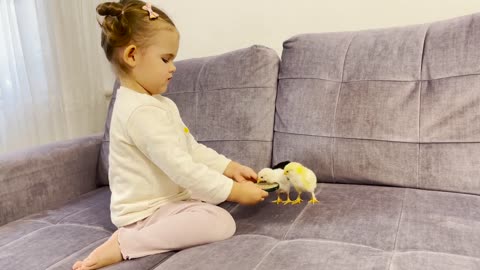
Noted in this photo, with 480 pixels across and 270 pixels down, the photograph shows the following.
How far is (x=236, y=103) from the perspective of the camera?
4.70 feet

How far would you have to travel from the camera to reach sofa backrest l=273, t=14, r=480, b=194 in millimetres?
1133

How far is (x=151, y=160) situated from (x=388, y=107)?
2.29ft

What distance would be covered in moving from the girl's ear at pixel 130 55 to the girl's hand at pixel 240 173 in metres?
0.44

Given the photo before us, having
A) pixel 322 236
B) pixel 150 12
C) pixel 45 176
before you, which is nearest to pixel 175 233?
pixel 322 236

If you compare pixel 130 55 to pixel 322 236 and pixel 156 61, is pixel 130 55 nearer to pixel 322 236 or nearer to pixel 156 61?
pixel 156 61

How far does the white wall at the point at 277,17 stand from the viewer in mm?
1484

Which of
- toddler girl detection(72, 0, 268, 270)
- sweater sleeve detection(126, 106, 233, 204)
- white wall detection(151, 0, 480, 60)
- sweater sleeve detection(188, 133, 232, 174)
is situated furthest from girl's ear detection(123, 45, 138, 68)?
white wall detection(151, 0, 480, 60)

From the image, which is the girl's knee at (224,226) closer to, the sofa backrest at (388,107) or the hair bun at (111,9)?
the sofa backrest at (388,107)

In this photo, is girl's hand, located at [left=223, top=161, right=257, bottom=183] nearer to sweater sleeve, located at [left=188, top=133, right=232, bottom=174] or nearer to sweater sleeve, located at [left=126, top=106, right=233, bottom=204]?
sweater sleeve, located at [left=188, top=133, right=232, bottom=174]

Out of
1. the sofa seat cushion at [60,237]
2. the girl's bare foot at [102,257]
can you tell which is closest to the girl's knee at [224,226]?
the sofa seat cushion at [60,237]

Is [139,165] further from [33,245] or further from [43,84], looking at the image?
[43,84]

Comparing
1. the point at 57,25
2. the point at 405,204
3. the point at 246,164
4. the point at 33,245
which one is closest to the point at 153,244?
the point at 33,245

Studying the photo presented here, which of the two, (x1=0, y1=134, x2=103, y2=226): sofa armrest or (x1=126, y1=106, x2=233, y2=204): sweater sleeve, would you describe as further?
(x1=0, y1=134, x2=103, y2=226): sofa armrest

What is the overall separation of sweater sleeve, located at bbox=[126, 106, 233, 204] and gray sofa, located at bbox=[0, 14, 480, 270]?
0.41 feet
